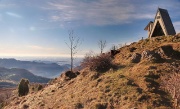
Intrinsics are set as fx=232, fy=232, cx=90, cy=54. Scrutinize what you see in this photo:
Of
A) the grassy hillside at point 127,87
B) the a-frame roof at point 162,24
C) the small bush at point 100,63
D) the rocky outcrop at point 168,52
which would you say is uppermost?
the a-frame roof at point 162,24

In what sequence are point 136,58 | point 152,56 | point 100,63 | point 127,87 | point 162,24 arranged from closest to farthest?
point 127,87, point 152,56, point 136,58, point 100,63, point 162,24

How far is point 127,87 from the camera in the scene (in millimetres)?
24938

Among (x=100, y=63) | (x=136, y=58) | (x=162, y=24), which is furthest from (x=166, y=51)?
(x=162, y=24)

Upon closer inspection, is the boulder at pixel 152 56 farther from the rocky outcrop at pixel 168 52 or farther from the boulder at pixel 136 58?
the rocky outcrop at pixel 168 52

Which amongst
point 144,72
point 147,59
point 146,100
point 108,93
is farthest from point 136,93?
point 147,59

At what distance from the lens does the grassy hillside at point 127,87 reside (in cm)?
2228

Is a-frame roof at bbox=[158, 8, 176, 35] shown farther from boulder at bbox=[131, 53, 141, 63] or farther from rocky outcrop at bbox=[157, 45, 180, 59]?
boulder at bbox=[131, 53, 141, 63]

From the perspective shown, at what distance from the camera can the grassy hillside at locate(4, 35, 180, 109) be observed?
73.1 ft

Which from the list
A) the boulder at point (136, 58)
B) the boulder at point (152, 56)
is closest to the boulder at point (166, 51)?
the boulder at point (152, 56)

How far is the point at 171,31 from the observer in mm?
45188

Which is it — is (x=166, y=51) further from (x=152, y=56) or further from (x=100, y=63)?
(x=100, y=63)

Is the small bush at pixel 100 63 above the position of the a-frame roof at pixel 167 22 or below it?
below

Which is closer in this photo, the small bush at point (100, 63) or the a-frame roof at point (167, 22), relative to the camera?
the small bush at point (100, 63)

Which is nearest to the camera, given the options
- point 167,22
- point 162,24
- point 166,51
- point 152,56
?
point 152,56
